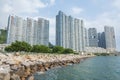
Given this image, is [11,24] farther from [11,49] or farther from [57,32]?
[11,49]

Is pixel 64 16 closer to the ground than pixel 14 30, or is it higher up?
higher up

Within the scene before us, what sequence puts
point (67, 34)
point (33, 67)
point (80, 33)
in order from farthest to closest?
point (80, 33) → point (67, 34) → point (33, 67)

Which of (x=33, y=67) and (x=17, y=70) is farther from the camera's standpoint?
(x=33, y=67)

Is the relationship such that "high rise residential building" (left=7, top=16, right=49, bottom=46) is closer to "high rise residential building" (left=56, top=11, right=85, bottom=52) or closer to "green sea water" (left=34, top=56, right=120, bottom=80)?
"high rise residential building" (left=56, top=11, right=85, bottom=52)

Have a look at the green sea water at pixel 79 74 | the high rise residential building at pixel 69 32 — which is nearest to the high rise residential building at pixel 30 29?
the high rise residential building at pixel 69 32

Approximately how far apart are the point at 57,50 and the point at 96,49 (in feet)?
360

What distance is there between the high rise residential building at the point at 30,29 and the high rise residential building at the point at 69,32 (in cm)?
1036

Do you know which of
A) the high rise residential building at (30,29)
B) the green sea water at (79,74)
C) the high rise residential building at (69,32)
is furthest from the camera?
the high rise residential building at (69,32)

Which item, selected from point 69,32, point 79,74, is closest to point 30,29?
point 69,32

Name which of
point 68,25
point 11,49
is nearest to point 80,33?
point 68,25

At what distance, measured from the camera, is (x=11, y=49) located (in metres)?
69.5

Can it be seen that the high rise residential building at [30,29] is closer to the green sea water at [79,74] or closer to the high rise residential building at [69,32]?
the high rise residential building at [69,32]

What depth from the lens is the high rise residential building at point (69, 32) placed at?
5305 inches

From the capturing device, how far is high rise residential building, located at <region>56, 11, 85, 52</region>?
135 metres
